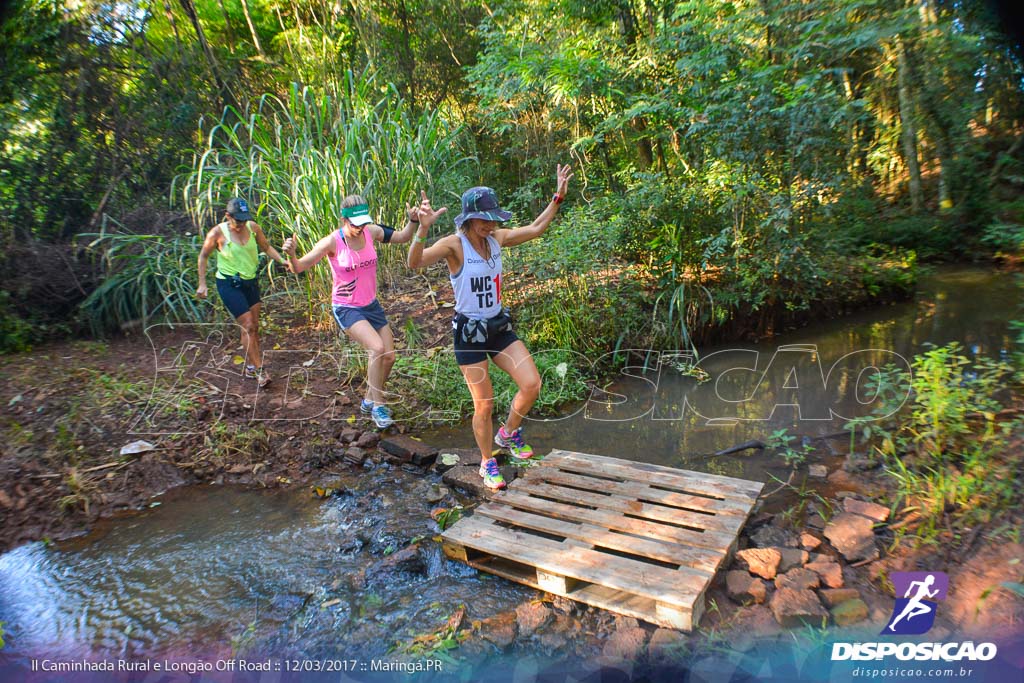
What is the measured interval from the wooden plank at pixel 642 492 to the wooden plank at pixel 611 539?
0.43 m

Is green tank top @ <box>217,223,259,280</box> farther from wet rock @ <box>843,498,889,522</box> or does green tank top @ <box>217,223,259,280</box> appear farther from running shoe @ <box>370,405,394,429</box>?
wet rock @ <box>843,498,889,522</box>

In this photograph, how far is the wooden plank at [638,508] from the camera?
323cm

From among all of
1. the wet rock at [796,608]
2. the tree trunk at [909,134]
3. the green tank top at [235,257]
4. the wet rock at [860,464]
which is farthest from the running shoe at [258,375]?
the tree trunk at [909,134]

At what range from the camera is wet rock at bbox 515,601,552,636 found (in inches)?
112

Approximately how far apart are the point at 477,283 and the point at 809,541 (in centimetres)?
238

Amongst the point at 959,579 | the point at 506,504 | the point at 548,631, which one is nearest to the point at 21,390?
the point at 506,504

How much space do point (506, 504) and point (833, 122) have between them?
568cm

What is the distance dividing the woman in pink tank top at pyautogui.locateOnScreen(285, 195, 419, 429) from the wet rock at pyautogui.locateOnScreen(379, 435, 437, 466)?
32 centimetres

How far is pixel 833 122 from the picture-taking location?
21.4 feet

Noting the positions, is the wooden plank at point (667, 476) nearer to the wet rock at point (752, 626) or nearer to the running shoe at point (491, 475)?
the running shoe at point (491, 475)

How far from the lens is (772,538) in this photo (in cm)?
328

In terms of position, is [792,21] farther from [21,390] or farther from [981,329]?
[21,390]

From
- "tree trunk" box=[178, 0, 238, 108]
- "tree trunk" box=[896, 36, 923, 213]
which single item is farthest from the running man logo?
"tree trunk" box=[896, 36, 923, 213]

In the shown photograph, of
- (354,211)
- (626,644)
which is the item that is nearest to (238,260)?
(354,211)
